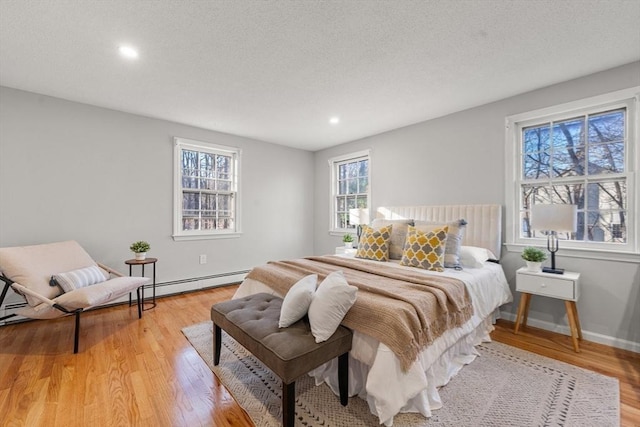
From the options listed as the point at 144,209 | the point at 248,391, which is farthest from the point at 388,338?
the point at 144,209

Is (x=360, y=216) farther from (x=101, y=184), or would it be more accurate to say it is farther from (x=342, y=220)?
(x=101, y=184)

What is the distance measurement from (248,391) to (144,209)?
9.71ft

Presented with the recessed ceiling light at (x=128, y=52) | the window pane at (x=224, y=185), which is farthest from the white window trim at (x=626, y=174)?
the window pane at (x=224, y=185)

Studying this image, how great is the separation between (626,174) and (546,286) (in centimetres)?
122

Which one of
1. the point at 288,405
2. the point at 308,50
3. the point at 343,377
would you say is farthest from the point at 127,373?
the point at 308,50

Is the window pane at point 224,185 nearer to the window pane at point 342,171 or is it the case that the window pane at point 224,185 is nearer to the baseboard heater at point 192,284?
the baseboard heater at point 192,284

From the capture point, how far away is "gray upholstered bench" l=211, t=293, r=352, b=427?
1.41 m

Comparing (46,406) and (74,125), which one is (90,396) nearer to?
(46,406)

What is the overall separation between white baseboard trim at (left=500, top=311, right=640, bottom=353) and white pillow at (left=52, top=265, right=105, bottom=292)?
4.44 m

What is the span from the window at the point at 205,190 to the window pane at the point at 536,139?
398 cm

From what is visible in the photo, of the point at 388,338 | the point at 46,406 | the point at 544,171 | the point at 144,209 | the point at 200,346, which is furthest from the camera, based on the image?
the point at 144,209

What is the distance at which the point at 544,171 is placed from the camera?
291 centimetres

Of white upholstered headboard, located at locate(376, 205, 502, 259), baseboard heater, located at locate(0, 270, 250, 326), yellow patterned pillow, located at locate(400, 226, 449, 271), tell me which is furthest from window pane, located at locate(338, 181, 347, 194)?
yellow patterned pillow, located at locate(400, 226, 449, 271)

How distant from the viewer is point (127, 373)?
2.03m
